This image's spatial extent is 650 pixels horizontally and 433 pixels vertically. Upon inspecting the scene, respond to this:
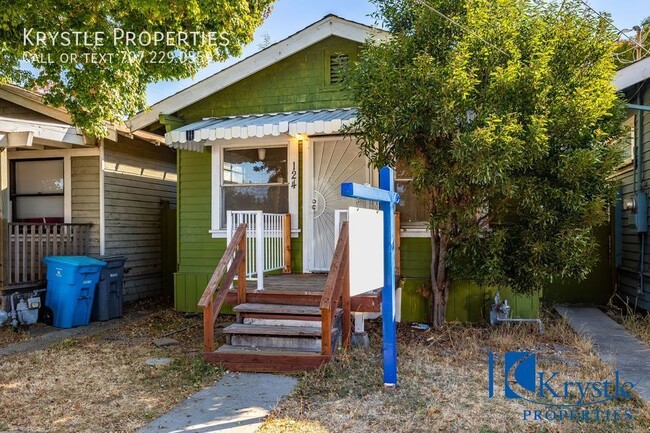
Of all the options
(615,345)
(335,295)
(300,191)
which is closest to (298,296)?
(335,295)

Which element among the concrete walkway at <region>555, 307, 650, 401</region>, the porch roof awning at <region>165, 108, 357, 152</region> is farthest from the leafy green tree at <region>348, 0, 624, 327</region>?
the concrete walkway at <region>555, 307, 650, 401</region>

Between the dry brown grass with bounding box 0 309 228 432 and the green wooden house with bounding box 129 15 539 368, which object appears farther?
the green wooden house with bounding box 129 15 539 368

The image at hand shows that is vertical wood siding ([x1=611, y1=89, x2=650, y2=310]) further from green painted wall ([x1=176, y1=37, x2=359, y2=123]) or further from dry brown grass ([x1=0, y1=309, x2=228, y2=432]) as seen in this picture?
dry brown grass ([x1=0, y1=309, x2=228, y2=432])

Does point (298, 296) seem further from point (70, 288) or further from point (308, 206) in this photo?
point (70, 288)

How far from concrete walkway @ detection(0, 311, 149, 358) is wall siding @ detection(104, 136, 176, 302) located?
4.45 ft

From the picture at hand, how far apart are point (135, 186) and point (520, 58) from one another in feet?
23.3

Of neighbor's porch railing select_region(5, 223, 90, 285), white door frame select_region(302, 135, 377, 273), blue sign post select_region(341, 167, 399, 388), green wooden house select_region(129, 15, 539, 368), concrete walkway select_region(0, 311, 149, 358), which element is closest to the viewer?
blue sign post select_region(341, 167, 399, 388)

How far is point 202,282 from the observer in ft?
25.2

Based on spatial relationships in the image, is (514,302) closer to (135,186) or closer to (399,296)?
(399,296)

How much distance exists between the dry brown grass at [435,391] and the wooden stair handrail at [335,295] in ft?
0.77

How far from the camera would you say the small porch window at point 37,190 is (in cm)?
848

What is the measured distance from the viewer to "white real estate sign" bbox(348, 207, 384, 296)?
3361mm

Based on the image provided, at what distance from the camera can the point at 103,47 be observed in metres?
7.39

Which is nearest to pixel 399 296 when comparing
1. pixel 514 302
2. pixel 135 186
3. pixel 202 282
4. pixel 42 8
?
pixel 514 302
